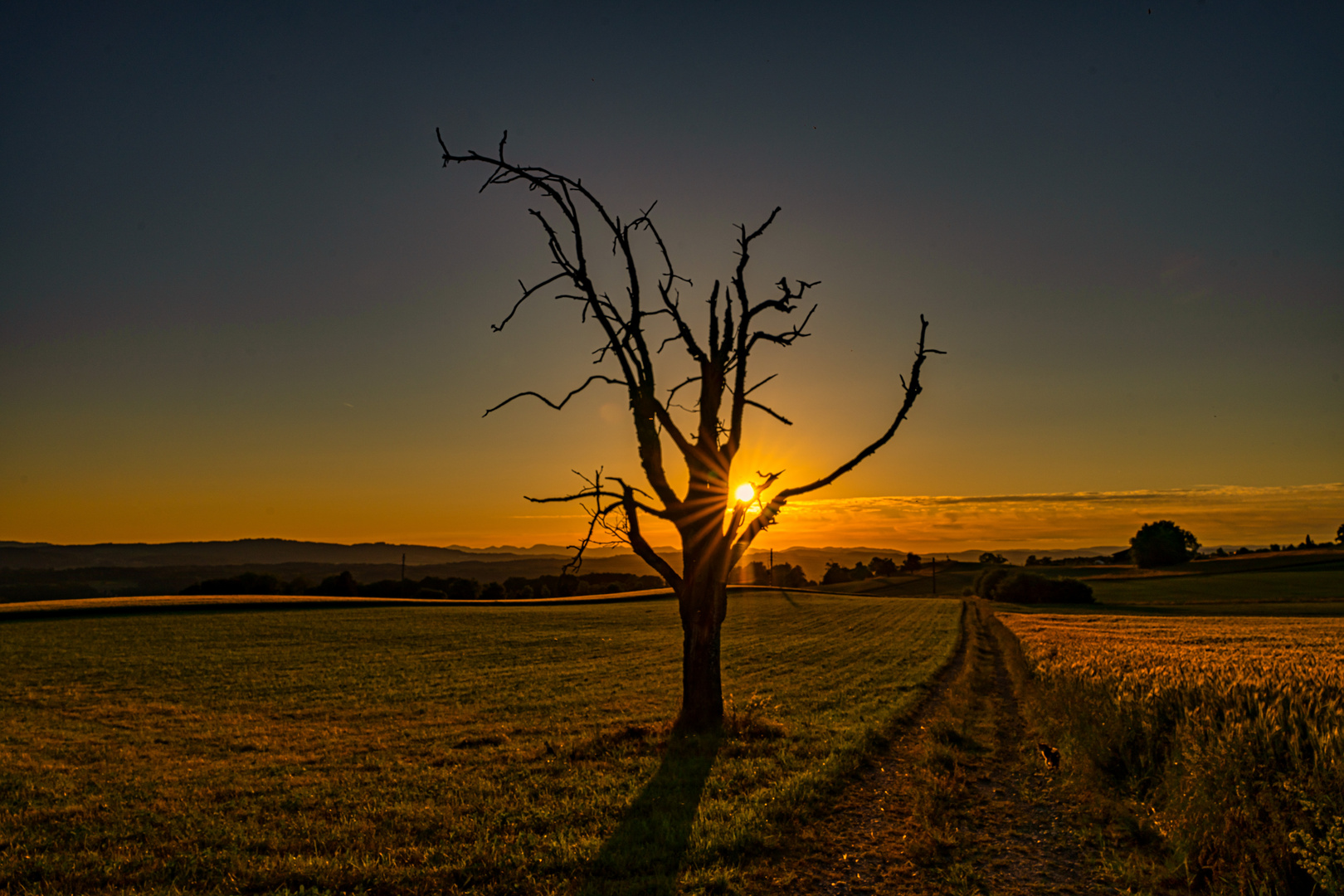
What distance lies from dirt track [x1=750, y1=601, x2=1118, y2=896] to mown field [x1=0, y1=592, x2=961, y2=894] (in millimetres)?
528

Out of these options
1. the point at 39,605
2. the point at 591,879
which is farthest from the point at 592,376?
the point at 39,605

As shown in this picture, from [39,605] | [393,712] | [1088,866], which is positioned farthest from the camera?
[39,605]

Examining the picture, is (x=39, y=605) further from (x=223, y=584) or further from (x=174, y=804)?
(x=174, y=804)

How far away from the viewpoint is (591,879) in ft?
20.5

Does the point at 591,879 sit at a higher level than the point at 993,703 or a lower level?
higher

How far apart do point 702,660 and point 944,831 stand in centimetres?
551

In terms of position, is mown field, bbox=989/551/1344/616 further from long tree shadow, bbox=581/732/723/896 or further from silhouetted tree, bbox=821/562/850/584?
long tree shadow, bbox=581/732/723/896

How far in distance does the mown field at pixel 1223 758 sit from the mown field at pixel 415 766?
352 cm

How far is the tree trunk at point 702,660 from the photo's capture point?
12.4 meters

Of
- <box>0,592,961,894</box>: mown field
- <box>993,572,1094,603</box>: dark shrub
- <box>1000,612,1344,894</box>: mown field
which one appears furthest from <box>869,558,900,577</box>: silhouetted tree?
<box>1000,612,1344,894</box>: mown field

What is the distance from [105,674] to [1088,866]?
33.9 meters

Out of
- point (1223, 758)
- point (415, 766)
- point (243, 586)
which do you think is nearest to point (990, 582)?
point (243, 586)

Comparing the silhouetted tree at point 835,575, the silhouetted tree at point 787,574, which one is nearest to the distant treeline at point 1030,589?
the silhouetted tree at point 787,574

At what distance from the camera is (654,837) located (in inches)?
286
